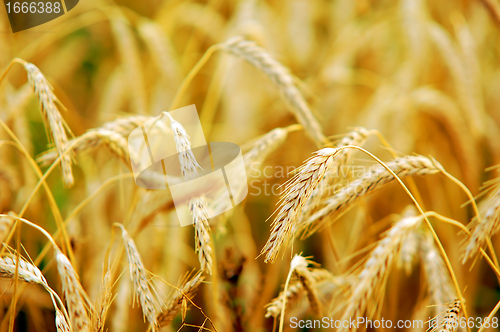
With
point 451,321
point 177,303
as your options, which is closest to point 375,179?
point 451,321

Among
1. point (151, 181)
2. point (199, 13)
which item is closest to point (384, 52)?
point (199, 13)

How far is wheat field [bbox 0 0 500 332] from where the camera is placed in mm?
629

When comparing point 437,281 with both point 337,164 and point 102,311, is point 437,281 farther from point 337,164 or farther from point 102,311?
point 102,311

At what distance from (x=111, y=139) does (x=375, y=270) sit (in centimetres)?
70

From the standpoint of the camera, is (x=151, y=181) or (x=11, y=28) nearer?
(x=151, y=181)

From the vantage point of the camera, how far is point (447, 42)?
1.33 metres

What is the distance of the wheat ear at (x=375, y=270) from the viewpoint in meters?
0.57

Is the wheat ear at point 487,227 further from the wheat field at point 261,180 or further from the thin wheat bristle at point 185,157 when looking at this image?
the thin wheat bristle at point 185,157

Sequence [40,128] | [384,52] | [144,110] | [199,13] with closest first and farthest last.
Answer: [144,110] → [40,128] → [199,13] → [384,52]

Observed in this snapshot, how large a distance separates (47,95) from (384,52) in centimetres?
203

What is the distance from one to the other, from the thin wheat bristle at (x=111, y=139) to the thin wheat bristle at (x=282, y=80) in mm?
396

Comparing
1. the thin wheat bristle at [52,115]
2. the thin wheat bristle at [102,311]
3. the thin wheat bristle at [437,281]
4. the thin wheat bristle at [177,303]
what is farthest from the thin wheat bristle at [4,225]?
the thin wheat bristle at [437,281]

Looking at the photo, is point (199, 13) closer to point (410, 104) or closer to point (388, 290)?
point (410, 104)

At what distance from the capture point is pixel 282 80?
0.91 meters
